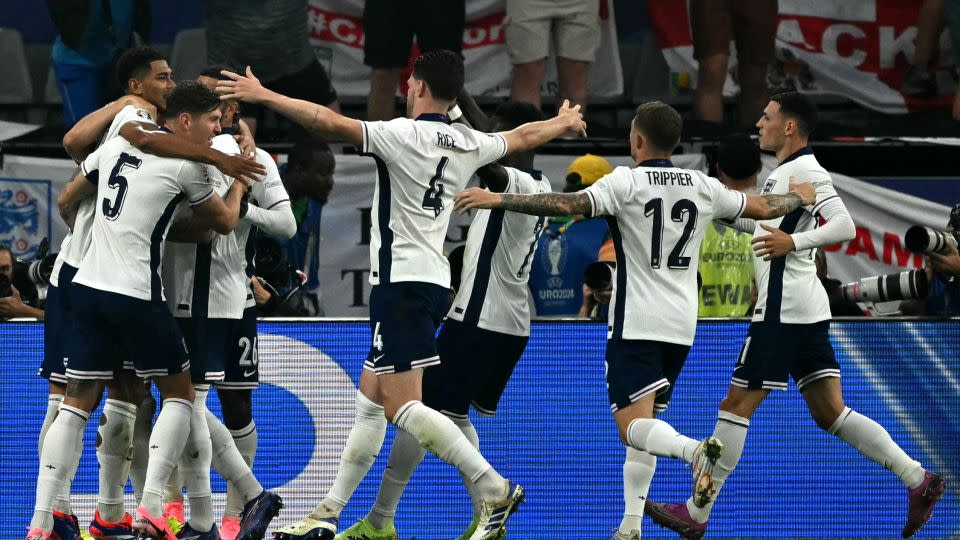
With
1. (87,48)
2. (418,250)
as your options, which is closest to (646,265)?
(418,250)

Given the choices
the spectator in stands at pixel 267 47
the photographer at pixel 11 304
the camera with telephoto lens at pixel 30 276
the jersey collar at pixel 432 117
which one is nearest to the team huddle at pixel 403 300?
the jersey collar at pixel 432 117

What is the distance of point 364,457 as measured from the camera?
25.3 feet

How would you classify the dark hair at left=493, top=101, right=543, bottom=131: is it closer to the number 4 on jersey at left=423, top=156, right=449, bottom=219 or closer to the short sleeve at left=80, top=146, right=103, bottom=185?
the number 4 on jersey at left=423, top=156, right=449, bottom=219

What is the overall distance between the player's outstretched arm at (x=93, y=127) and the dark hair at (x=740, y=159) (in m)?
3.57

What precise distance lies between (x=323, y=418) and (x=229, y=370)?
1.09m

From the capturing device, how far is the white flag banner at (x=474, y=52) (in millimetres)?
12773

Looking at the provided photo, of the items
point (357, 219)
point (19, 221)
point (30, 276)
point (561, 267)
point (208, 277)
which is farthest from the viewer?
point (357, 219)

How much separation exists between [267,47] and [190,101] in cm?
456

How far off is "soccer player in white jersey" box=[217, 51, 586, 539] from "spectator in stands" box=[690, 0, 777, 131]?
16.0 ft

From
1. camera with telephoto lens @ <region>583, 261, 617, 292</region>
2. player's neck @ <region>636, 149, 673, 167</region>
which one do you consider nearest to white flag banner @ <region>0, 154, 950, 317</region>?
camera with telephoto lens @ <region>583, 261, 617, 292</region>

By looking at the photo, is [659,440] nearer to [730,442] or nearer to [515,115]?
[730,442]

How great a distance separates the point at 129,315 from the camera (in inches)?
286

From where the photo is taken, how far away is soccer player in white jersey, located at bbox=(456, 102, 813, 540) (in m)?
7.46

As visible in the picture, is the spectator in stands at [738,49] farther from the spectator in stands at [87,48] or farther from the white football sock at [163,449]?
the white football sock at [163,449]
